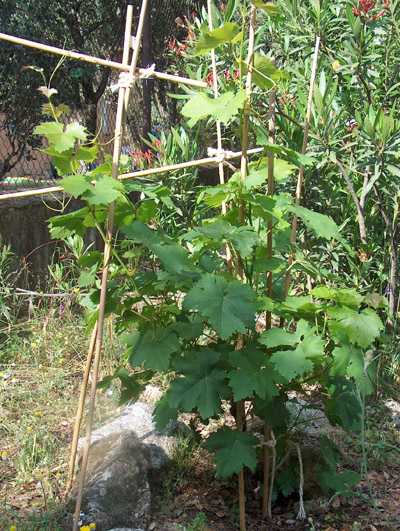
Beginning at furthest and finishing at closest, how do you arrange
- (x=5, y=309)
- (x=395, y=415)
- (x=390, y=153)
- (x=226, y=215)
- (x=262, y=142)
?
(x=5, y=309)
(x=395, y=415)
(x=390, y=153)
(x=226, y=215)
(x=262, y=142)

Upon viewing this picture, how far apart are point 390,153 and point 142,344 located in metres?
1.76

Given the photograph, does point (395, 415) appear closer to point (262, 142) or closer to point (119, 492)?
point (119, 492)

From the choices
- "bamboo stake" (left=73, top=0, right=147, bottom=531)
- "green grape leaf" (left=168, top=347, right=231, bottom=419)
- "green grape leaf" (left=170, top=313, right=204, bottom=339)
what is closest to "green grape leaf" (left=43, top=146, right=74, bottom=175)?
"bamboo stake" (left=73, top=0, right=147, bottom=531)

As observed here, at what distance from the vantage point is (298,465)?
2.47m

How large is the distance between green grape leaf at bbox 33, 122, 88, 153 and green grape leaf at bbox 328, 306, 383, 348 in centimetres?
103

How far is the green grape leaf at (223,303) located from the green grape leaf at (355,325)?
32cm

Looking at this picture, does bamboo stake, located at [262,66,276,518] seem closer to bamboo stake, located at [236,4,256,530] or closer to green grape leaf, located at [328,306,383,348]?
bamboo stake, located at [236,4,256,530]

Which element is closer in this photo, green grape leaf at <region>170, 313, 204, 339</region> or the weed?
green grape leaf at <region>170, 313, 204, 339</region>

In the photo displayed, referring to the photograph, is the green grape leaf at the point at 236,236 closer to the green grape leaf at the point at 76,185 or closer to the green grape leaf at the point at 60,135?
the green grape leaf at the point at 76,185

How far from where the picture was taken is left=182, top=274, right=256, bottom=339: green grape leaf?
182 cm

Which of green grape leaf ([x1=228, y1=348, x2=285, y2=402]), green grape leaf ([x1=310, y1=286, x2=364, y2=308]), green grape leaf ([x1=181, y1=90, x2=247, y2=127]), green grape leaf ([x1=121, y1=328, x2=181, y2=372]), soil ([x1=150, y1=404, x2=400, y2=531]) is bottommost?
soil ([x1=150, y1=404, x2=400, y2=531])

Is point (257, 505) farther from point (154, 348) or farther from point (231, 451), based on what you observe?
point (154, 348)

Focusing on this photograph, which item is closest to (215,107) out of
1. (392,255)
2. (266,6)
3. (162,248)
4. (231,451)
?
(266,6)

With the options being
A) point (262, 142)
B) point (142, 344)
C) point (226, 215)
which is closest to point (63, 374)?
point (142, 344)
